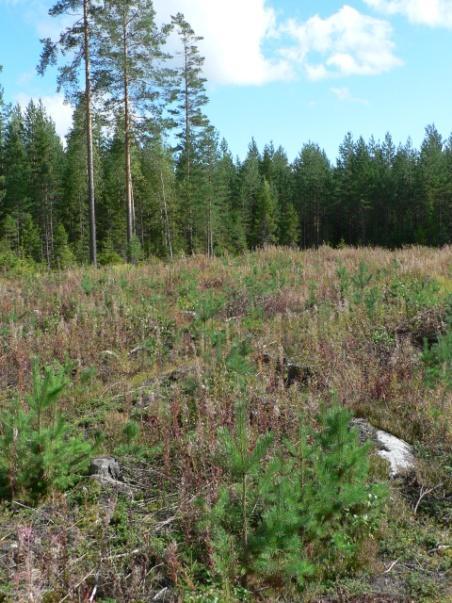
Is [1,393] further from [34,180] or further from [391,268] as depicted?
[34,180]

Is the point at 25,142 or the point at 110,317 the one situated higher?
the point at 25,142

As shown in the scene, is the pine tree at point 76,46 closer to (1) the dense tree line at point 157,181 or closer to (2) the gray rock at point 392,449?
(1) the dense tree line at point 157,181

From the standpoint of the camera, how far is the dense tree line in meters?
21.6

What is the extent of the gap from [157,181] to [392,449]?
42.9 meters

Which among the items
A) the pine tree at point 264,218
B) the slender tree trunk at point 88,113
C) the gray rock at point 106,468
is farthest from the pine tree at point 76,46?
the pine tree at point 264,218

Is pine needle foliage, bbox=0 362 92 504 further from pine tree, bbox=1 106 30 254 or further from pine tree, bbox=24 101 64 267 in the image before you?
pine tree, bbox=24 101 64 267

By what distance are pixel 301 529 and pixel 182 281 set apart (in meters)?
8.05

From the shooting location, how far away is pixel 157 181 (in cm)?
4516

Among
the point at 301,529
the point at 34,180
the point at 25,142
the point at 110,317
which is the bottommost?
the point at 301,529

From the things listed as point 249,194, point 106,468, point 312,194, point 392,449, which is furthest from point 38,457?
point 312,194

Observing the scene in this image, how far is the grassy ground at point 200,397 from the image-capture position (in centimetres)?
299

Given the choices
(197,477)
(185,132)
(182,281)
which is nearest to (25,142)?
(185,132)

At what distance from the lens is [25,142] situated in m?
51.2

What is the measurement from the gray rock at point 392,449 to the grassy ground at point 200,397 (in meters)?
0.11
